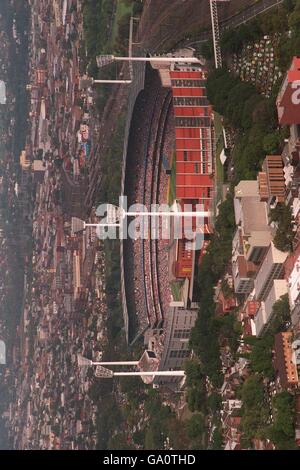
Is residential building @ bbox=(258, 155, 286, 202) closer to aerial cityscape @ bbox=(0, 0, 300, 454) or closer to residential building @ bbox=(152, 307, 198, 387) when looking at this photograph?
aerial cityscape @ bbox=(0, 0, 300, 454)

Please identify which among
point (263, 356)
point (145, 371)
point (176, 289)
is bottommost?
point (263, 356)

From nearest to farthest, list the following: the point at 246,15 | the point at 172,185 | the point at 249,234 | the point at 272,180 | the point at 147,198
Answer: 1. the point at 272,180
2. the point at 249,234
3. the point at 246,15
4. the point at 172,185
5. the point at 147,198

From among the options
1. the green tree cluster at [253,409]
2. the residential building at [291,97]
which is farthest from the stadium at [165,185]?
the residential building at [291,97]

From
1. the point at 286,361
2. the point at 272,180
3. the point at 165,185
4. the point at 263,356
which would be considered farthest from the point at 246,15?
the point at 286,361

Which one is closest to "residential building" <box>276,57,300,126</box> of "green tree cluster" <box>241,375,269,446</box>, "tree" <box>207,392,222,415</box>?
"green tree cluster" <box>241,375,269,446</box>

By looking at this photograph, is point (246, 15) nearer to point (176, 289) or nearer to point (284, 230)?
point (284, 230)

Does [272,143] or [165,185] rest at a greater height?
[165,185]

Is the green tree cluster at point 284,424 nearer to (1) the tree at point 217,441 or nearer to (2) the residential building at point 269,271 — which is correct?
(2) the residential building at point 269,271

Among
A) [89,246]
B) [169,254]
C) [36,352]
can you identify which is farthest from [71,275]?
[169,254]
